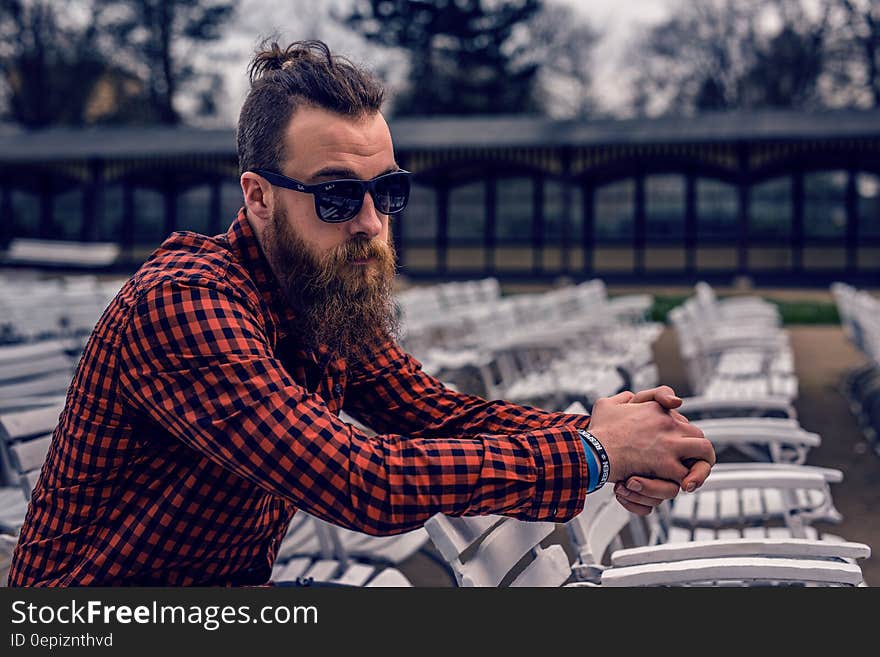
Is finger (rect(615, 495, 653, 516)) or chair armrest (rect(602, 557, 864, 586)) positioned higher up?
finger (rect(615, 495, 653, 516))

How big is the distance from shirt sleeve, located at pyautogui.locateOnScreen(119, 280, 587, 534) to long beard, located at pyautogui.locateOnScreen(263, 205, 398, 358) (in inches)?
6.7

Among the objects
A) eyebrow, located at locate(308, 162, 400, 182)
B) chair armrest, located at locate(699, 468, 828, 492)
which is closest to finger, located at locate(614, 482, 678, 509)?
eyebrow, located at locate(308, 162, 400, 182)

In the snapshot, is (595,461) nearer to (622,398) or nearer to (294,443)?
(622,398)

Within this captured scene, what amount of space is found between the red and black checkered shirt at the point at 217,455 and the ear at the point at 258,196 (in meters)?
0.05

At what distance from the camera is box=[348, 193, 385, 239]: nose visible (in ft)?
5.91

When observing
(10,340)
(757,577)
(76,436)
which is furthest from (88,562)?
(10,340)

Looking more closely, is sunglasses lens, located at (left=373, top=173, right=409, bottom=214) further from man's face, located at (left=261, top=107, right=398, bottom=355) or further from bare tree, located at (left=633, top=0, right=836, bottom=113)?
bare tree, located at (left=633, top=0, right=836, bottom=113)

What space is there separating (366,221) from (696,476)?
2.39ft

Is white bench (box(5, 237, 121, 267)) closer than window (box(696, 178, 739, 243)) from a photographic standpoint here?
No

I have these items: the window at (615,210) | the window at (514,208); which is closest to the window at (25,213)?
the window at (514,208)

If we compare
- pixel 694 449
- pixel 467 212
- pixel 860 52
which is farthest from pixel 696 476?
pixel 860 52

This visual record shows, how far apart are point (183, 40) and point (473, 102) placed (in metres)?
12.4

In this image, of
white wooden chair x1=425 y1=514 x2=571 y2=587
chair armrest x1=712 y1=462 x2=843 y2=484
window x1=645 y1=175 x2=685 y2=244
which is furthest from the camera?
window x1=645 y1=175 x2=685 y2=244

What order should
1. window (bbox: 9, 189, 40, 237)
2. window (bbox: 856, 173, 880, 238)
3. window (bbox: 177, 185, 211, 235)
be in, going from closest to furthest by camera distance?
1. window (bbox: 856, 173, 880, 238)
2. window (bbox: 177, 185, 211, 235)
3. window (bbox: 9, 189, 40, 237)
